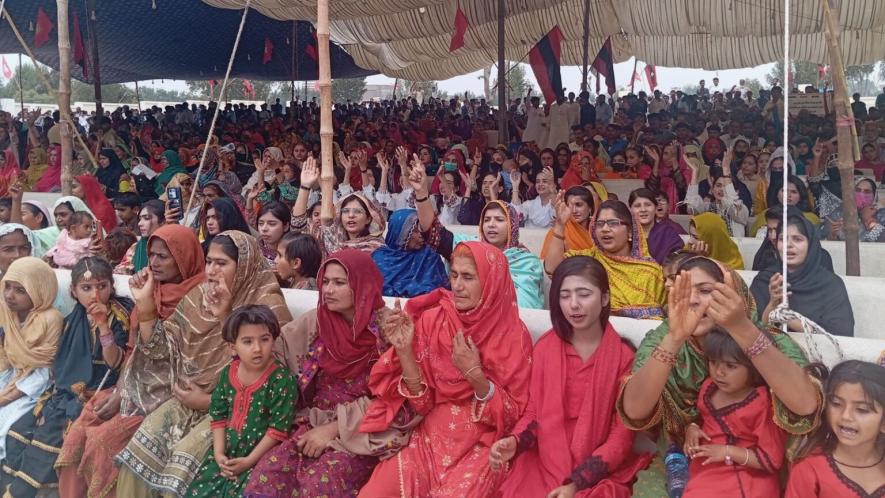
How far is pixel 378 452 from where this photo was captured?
A: 2.88 meters

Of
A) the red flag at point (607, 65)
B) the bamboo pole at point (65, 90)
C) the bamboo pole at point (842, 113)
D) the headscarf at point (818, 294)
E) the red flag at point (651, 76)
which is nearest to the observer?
the headscarf at point (818, 294)

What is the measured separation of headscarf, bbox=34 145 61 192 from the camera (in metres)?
9.23

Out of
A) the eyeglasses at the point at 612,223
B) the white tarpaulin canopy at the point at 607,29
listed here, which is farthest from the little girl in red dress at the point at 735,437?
the white tarpaulin canopy at the point at 607,29

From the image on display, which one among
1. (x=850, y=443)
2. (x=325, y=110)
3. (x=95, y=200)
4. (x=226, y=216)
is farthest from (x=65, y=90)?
(x=850, y=443)

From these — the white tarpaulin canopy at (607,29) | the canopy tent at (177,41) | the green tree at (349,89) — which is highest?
the green tree at (349,89)

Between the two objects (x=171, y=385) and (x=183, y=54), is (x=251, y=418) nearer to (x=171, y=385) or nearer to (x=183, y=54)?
(x=171, y=385)

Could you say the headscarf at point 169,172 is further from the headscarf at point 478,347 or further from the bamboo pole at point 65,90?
the headscarf at point 478,347

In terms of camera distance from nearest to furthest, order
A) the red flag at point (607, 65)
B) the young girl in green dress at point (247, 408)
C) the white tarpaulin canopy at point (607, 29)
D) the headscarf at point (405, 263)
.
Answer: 1. the young girl in green dress at point (247, 408)
2. the headscarf at point (405, 263)
3. the white tarpaulin canopy at point (607, 29)
4. the red flag at point (607, 65)

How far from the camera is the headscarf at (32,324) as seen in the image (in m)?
3.70

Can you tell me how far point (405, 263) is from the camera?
4.39 metres

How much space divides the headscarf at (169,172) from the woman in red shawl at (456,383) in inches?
224

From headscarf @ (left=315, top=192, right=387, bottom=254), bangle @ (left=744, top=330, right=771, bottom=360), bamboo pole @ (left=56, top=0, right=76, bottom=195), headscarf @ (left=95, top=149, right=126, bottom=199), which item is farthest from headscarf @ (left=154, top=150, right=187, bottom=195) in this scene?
bangle @ (left=744, top=330, right=771, bottom=360)

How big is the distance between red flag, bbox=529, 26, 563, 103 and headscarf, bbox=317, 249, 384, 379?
7543 millimetres

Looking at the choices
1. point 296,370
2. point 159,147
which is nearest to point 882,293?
point 296,370
